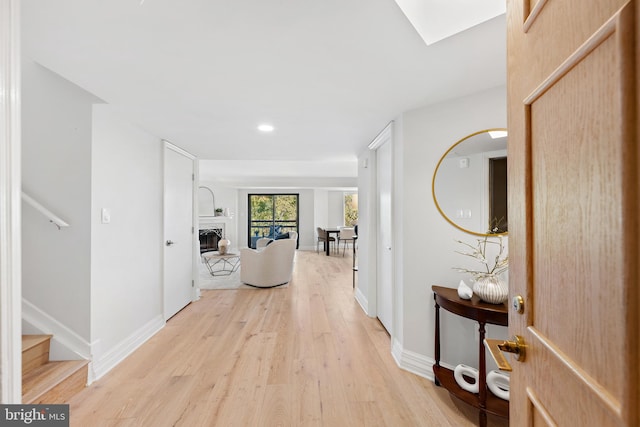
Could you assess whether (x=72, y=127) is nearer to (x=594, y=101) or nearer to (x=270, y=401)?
(x=270, y=401)

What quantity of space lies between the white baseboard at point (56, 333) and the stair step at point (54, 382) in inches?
2.1

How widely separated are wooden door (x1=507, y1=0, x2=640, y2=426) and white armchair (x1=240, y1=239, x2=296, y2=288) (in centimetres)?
400

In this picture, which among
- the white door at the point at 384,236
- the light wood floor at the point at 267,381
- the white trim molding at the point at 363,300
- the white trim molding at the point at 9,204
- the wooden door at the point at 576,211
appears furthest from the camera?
the white trim molding at the point at 363,300

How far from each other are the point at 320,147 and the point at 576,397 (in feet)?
11.1

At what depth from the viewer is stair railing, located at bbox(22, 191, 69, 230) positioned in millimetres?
1899

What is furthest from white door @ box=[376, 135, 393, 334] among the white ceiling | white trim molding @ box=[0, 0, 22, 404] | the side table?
the side table

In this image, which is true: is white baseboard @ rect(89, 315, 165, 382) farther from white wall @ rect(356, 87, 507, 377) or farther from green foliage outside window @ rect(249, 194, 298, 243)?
green foliage outside window @ rect(249, 194, 298, 243)

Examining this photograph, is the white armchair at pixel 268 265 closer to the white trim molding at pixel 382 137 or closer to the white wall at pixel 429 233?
the white trim molding at pixel 382 137

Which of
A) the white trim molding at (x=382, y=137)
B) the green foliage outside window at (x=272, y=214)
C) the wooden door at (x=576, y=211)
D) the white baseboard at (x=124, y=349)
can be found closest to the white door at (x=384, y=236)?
the white trim molding at (x=382, y=137)

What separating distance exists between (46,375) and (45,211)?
3.71ft

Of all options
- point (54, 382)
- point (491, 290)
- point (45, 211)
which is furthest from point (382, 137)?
point (54, 382)

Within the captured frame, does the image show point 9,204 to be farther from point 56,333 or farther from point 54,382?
point 56,333

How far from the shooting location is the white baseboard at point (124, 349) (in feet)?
6.90

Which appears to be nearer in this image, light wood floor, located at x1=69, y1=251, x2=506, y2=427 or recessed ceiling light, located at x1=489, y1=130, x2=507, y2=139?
light wood floor, located at x1=69, y1=251, x2=506, y2=427
